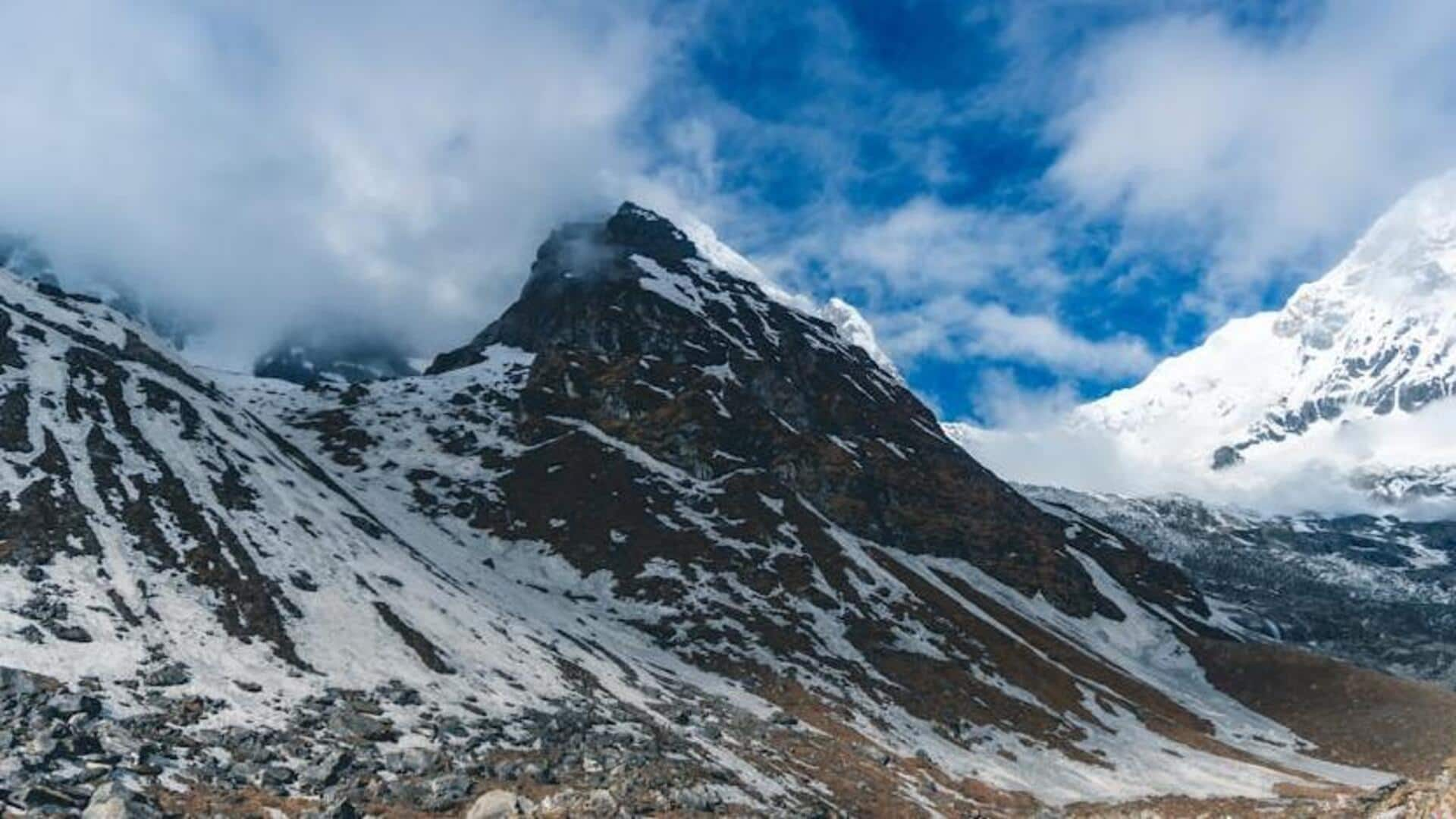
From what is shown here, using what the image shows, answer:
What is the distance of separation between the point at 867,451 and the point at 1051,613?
42089 mm

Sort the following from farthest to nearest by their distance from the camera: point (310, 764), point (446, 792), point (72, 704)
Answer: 1. point (310, 764)
2. point (446, 792)
3. point (72, 704)

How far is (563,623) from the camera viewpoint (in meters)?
111

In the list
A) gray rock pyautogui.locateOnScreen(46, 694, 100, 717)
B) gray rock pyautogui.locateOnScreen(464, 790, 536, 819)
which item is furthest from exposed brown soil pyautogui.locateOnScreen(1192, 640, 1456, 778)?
gray rock pyautogui.locateOnScreen(46, 694, 100, 717)

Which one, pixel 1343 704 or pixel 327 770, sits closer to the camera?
pixel 327 770

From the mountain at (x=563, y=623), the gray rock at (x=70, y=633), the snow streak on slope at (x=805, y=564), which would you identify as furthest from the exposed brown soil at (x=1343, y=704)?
the gray rock at (x=70, y=633)

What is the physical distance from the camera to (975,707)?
390ft

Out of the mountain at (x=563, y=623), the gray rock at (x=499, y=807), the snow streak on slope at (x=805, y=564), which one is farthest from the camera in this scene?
the snow streak on slope at (x=805, y=564)

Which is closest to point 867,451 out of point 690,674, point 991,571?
point 991,571

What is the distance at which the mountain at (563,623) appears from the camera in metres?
58.5

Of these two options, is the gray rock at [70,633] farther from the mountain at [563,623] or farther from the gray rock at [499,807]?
the gray rock at [499,807]

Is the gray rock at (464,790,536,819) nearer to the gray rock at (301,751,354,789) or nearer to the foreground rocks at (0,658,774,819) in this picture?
the foreground rocks at (0,658,774,819)

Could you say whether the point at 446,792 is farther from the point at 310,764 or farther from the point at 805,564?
the point at 805,564

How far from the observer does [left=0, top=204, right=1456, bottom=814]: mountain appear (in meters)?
58.5

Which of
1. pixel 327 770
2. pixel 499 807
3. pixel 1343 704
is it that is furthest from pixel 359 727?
pixel 1343 704
